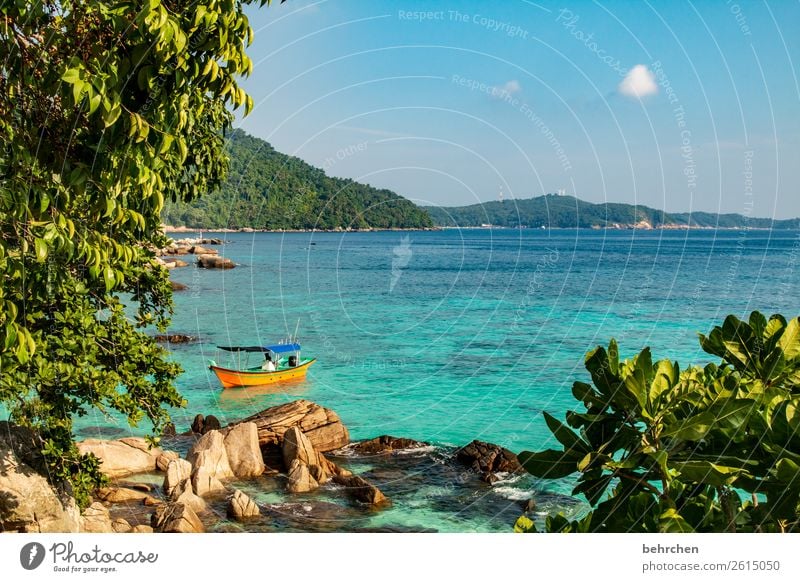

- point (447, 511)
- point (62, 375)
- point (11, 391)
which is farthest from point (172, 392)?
point (447, 511)

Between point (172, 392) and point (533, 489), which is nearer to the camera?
point (172, 392)

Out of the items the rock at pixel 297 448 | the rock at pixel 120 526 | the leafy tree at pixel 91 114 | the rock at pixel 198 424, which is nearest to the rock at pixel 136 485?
the rock at pixel 120 526

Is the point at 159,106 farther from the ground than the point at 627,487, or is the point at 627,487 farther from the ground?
the point at 159,106

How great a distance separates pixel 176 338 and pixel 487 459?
1713cm

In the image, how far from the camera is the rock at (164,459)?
1201 cm

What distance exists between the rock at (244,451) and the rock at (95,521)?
11.0 ft

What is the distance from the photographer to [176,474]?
1093 centimetres

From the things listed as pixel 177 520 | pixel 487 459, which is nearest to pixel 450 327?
pixel 487 459

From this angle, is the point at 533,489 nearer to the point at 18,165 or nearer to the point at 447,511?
the point at 447,511

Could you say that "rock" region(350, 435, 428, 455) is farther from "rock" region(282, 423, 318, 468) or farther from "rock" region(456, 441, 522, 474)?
"rock" region(282, 423, 318, 468)

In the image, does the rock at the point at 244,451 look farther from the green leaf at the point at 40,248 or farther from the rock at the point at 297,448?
the green leaf at the point at 40,248
